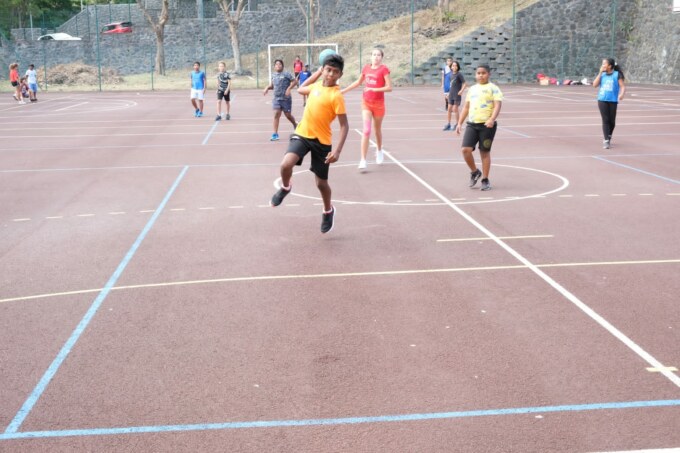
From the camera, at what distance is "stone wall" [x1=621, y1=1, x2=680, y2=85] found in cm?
4238

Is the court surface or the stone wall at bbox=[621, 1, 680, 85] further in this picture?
the stone wall at bbox=[621, 1, 680, 85]

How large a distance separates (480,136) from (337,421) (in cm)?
782

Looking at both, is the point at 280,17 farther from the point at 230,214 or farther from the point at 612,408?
the point at 612,408

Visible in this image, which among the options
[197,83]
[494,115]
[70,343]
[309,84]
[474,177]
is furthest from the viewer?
[197,83]

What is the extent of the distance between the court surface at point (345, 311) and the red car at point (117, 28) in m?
55.4

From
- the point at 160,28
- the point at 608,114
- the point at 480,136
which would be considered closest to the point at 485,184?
the point at 480,136

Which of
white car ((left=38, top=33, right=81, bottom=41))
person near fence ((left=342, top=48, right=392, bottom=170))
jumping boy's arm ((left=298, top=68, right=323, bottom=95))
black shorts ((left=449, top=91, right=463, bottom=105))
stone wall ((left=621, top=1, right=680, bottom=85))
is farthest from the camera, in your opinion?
white car ((left=38, top=33, right=81, bottom=41))

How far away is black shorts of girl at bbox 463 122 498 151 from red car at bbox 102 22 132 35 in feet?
191

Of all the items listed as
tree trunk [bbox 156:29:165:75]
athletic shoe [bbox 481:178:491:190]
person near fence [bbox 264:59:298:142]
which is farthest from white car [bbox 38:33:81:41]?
athletic shoe [bbox 481:178:491:190]

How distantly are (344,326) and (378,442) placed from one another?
73.7 inches

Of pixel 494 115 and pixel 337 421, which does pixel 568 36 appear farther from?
pixel 337 421

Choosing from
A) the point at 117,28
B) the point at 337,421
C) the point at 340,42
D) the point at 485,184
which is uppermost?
the point at 117,28

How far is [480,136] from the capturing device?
38.9 feet

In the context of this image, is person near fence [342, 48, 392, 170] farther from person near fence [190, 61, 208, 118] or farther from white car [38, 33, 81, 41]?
white car [38, 33, 81, 41]
